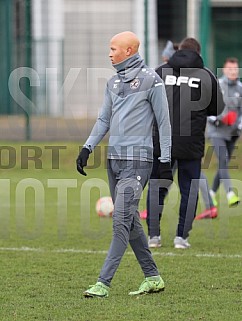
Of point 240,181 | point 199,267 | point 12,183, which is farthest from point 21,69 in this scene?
point 199,267

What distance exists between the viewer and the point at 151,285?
7680mm

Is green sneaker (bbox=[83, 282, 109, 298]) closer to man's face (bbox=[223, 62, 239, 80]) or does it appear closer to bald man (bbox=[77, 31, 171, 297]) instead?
bald man (bbox=[77, 31, 171, 297])

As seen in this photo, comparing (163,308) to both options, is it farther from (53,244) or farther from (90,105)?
(90,105)

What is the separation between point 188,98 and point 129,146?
2649 mm

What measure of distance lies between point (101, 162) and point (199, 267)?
1016 centimetres

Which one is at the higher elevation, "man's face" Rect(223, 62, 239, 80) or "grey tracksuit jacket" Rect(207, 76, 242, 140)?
"man's face" Rect(223, 62, 239, 80)

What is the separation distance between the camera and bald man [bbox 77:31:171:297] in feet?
24.5

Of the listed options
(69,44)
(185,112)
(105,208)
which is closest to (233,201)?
(105,208)

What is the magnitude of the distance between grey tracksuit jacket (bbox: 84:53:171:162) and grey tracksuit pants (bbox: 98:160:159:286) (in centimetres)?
9

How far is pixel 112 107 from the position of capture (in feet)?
25.3

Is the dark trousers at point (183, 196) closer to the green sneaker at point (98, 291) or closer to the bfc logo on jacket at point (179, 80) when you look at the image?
the bfc logo on jacket at point (179, 80)

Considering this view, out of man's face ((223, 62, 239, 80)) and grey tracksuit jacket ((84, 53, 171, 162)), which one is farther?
man's face ((223, 62, 239, 80))

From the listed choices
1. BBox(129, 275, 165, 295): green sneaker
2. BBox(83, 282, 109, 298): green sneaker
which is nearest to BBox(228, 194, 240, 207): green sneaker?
BBox(129, 275, 165, 295): green sneaker

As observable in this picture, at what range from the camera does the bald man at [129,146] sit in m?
7.48
